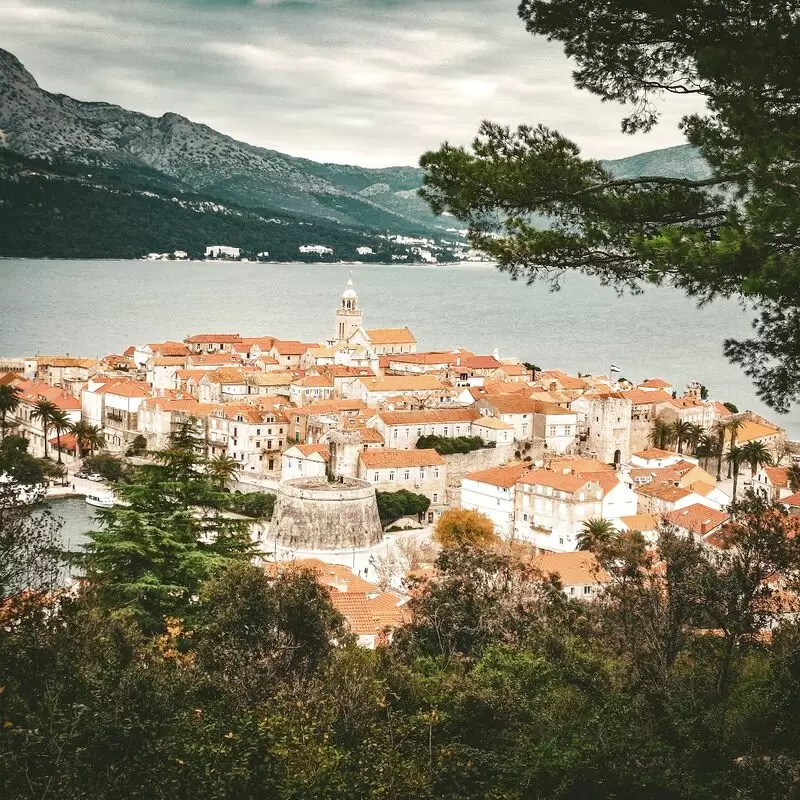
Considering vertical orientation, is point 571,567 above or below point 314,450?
below

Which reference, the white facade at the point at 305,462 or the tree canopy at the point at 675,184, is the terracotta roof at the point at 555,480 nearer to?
the white facade at the point at 305,462

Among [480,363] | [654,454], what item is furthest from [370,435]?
[480,363]

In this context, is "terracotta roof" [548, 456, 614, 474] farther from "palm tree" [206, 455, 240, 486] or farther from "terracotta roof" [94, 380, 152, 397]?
"terracotta roof" [94, 380, 152, 397]

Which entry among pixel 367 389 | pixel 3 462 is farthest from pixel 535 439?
pixel 3 462

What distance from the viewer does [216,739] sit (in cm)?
880

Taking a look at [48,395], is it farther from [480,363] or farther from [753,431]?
[753,431]

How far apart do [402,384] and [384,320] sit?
223ft

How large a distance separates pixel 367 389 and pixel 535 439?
8959 mm

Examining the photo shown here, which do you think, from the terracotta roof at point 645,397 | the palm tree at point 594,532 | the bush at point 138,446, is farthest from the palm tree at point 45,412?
the palm tree at point 594,532

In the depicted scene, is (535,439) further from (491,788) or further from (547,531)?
(491,788)

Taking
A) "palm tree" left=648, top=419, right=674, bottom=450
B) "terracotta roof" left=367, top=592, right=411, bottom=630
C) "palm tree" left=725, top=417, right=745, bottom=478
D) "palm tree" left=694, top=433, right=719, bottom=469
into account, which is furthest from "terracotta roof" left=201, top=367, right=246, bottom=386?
"terracotta roof" left=367, top=592, right=411, bottom=630

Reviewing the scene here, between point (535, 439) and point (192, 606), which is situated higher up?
point (192, 606)

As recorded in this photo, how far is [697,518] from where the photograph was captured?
30047mm

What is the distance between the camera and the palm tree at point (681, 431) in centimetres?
4538
